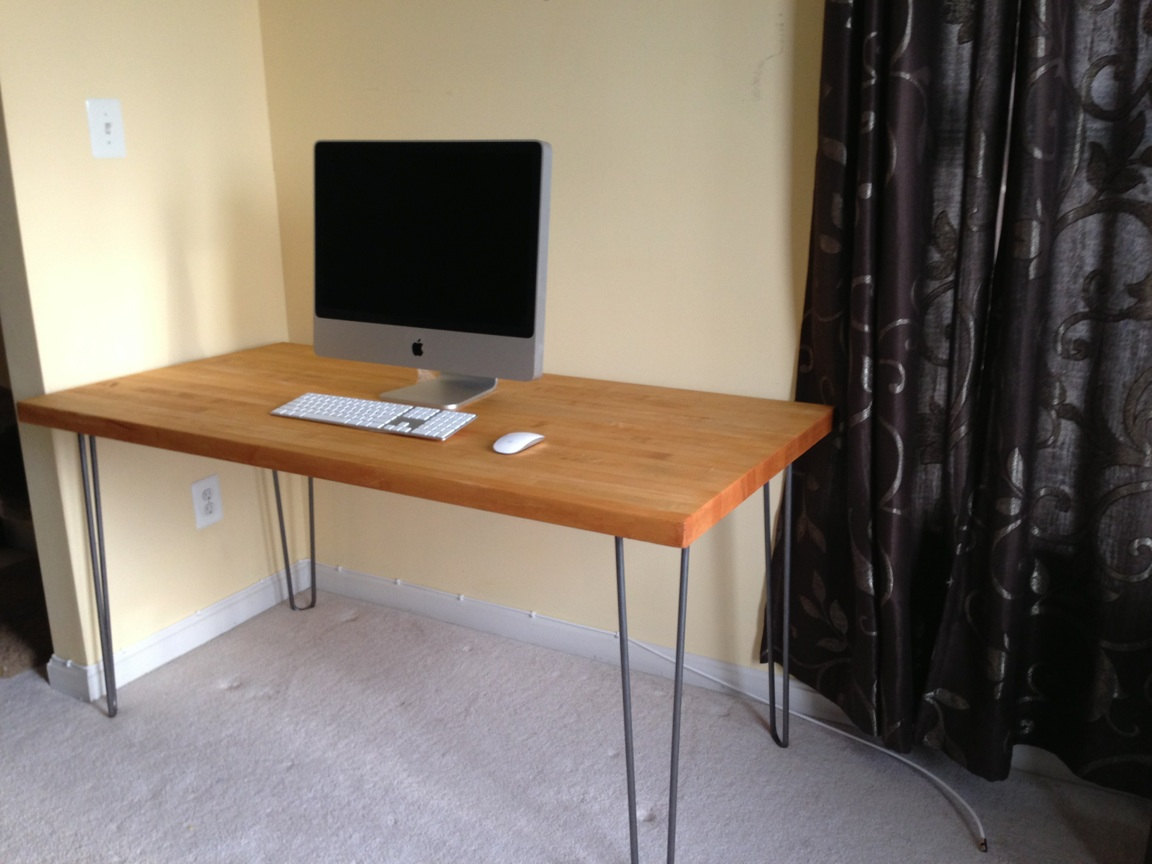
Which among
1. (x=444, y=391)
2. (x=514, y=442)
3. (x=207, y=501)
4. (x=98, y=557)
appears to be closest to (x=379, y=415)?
(x=444, y=391)

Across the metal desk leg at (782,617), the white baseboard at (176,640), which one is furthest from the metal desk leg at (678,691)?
the white baseboard at (176,640)

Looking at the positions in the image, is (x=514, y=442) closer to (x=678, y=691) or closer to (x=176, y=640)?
(x=678, y=691)

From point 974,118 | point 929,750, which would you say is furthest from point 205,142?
point 929,750

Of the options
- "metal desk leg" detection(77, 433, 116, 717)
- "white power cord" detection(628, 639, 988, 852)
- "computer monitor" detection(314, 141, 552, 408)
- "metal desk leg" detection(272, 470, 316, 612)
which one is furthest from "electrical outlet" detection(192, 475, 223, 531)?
"white power cord" detection(628, 639, 988, 852)

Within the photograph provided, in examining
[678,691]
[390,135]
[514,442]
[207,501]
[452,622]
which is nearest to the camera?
[678,691]

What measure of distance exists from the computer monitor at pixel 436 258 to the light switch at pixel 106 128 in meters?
0.48

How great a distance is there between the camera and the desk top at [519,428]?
141cm

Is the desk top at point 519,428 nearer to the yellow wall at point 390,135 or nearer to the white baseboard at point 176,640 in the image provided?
the yellow wall at point 390,135

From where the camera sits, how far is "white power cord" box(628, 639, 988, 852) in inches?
69.3

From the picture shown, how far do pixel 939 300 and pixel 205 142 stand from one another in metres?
1.65

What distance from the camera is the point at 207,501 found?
2.42 meters

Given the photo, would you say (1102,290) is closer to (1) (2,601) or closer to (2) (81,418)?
(2) (81,418)

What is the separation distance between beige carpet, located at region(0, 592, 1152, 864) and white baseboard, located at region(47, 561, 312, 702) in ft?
0.14

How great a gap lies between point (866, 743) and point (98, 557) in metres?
1.63
